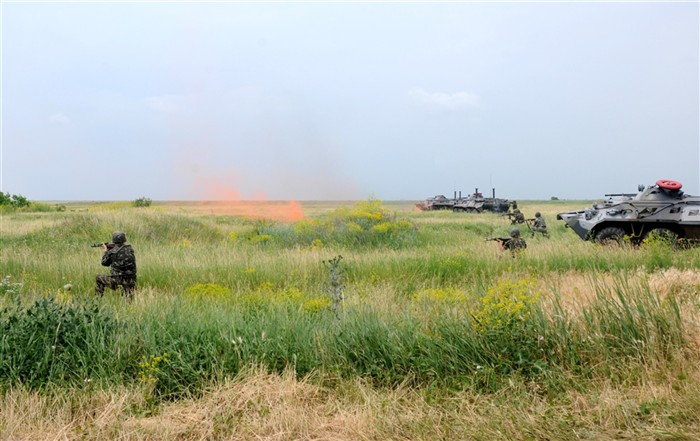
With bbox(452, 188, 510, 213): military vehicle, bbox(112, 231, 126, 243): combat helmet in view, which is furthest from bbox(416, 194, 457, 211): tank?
bbox(112, 231, 126, 243): combat helmet

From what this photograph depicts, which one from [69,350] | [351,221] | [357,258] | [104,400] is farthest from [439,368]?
[351,221]

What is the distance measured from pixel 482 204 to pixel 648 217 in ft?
89.2

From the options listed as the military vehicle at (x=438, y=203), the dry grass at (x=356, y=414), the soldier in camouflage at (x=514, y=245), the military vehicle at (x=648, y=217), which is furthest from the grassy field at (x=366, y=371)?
the military vehicle at (x=438, y=203)

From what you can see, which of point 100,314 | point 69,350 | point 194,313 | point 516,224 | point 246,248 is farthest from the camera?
point 516,224

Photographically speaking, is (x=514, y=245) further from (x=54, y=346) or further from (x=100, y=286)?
(x=54, y=346)

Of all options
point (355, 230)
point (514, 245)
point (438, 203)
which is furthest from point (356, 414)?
point (438, 203)

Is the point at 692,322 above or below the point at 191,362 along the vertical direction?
above

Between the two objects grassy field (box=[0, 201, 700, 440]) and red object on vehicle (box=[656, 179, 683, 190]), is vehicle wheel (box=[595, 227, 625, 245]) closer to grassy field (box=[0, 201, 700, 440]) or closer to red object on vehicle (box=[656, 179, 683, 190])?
red object on vehicle (box=[656, 179, 683, 190])

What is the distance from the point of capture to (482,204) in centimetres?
4122

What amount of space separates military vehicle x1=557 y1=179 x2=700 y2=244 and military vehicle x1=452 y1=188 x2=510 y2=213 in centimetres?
2567

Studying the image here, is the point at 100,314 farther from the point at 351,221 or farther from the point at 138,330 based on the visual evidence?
the point at 351,221

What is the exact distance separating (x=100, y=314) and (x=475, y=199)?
3919 cm

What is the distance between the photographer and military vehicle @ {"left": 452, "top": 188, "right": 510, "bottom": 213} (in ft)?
135

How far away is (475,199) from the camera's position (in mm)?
42344
